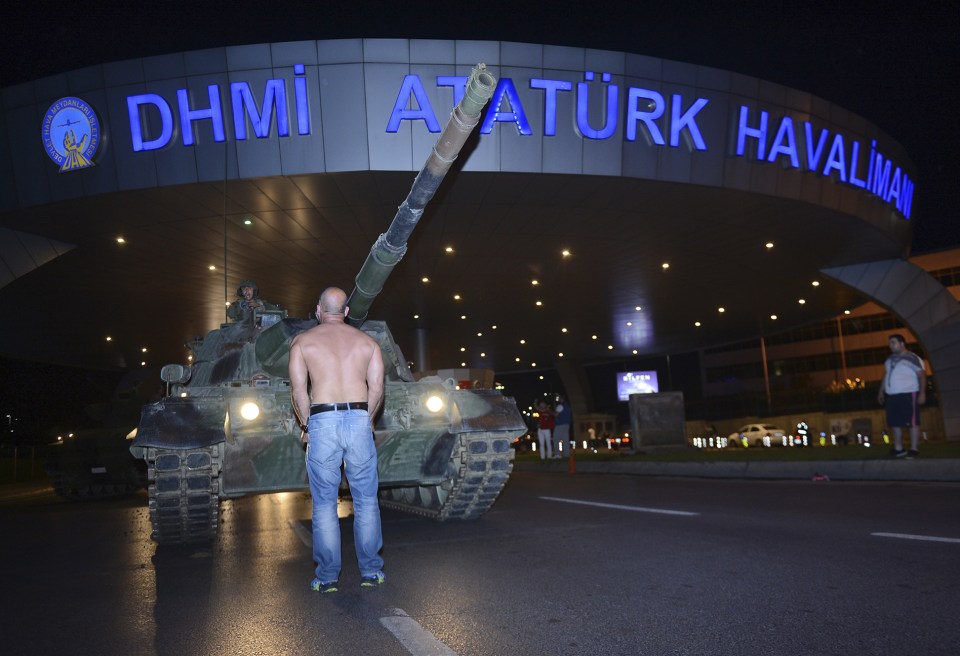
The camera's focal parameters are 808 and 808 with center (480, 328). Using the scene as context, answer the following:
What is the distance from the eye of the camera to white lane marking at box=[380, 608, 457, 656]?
11.5 ft

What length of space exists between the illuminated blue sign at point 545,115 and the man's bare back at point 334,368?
12333 millimetres

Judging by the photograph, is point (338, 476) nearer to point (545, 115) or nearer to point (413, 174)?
point (413, 174)

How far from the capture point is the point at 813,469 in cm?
1335

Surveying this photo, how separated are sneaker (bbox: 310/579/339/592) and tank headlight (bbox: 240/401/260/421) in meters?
3.18

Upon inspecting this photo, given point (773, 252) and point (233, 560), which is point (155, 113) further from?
point (773, 252)

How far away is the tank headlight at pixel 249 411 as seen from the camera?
312 inches

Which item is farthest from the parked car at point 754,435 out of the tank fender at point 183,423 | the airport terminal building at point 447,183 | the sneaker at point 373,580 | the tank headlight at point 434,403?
the sneaker at point 373,580

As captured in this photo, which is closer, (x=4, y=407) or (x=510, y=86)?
(x=510, y=86)

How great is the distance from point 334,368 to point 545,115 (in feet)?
46.0

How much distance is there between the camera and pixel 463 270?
27531mm

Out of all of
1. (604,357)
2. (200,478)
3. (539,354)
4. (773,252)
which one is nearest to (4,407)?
(539,354)

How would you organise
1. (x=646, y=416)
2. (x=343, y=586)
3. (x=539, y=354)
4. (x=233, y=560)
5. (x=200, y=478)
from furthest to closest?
(x=539, y=354) < (x=646, y=416) < (x=200, y=478) < (x=233, y=560) < (x=343, y=586)

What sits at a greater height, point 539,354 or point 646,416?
point 539,354

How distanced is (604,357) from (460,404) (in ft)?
161
